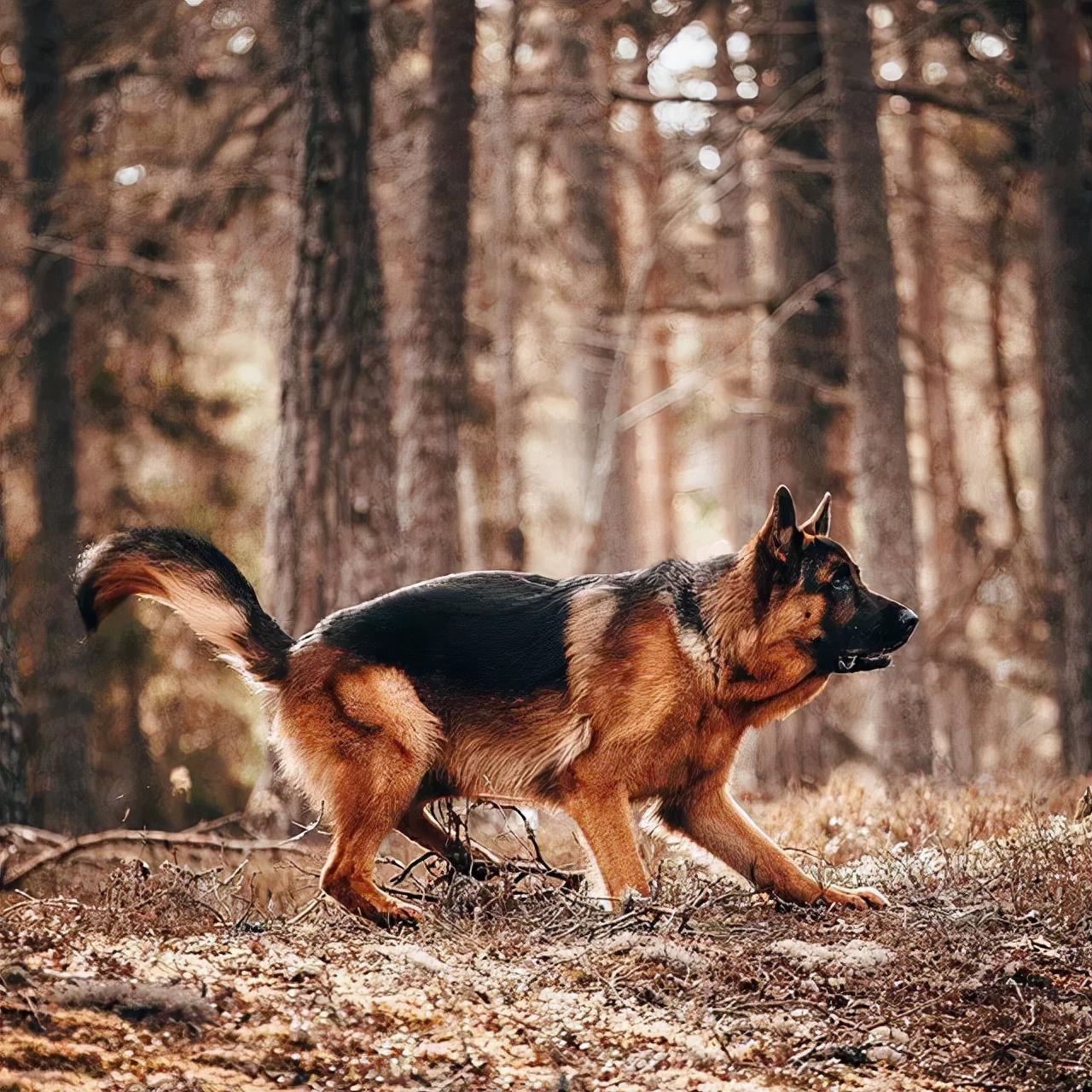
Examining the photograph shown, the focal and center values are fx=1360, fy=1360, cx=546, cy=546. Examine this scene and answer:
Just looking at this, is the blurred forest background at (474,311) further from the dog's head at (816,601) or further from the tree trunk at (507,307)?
the dog's head at (816,601)

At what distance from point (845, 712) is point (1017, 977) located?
12.0 metres

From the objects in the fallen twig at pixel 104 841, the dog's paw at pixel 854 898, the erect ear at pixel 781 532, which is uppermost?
the erect ear at pixel 781 532

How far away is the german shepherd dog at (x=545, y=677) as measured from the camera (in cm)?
609

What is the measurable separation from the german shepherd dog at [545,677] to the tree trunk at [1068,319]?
25.8 ft

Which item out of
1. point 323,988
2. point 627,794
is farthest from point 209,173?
point 323,988

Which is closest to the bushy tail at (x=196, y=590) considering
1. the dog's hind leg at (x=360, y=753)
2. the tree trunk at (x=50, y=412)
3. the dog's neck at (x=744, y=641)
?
the dog's hind leg at (x=360, y=753)

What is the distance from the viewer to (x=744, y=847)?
6.47 metres

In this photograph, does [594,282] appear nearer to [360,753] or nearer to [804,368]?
[804,368]

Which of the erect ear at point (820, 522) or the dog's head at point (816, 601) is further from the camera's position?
the erect ear at point (820, 522)

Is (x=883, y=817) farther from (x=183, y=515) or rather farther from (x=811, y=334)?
(x=183, y=515)

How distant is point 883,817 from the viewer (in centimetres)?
794

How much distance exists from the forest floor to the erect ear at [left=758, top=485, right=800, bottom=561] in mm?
1559

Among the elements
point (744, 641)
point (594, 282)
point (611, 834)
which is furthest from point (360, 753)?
point (594, 282)

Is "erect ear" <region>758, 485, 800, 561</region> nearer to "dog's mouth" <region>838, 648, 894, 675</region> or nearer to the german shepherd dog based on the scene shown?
the german shepherd dog
